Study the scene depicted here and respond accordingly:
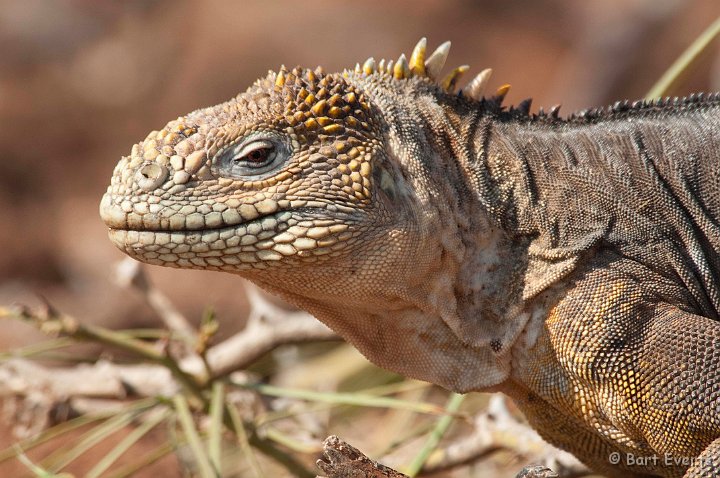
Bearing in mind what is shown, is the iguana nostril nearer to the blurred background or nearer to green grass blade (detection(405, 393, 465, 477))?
green grass blade (detection(405, 393, 465, 477))

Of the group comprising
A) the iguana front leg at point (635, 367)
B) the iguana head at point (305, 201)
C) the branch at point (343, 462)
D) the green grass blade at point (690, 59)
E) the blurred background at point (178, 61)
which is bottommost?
the branch at point (343, 462)

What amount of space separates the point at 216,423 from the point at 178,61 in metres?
14.4

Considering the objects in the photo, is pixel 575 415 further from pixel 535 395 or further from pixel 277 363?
pixel 277 363

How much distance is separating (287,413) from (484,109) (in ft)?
7.11

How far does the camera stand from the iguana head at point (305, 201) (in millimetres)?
3715

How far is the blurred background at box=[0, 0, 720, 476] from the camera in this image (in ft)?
54.5

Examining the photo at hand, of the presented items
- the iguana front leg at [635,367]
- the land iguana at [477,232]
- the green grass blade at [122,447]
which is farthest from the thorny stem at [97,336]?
the iguana front leg at [635,367]

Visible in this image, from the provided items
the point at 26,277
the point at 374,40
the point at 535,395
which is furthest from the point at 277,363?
the point at 374,40

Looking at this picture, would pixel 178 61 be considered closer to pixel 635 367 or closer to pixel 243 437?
pixel 243 437

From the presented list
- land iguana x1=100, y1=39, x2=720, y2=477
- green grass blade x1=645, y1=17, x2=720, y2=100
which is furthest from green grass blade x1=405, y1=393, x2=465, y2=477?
green grass blade x1=645, y1=17, x2=720, y2=100

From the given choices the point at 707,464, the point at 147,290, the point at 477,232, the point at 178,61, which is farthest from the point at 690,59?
the point at 178,61

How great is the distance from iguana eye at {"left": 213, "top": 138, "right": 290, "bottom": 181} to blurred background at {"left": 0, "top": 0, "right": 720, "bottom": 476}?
12091 mm

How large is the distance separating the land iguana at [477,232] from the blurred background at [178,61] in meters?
11.8

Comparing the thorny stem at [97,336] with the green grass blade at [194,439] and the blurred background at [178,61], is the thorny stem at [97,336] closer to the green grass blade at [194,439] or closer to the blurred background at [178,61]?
the green grass blade at [194,439]
